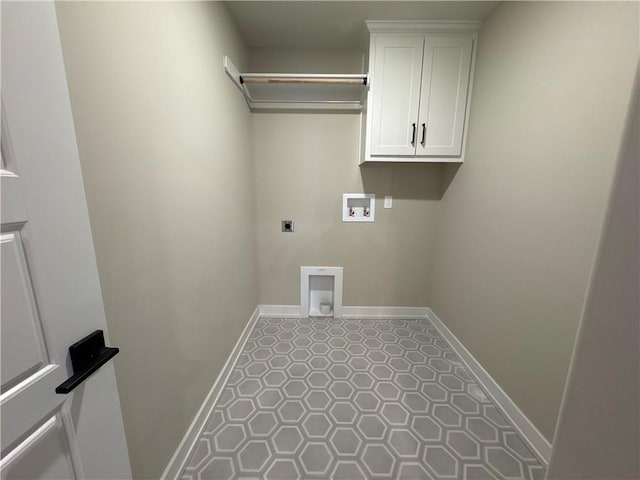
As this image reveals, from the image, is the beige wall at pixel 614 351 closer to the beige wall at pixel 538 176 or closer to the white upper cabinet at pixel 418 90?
the beige wall at pixel 538 176

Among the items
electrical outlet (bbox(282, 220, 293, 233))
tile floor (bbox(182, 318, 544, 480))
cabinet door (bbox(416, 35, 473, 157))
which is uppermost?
cabinet door (bbox(416, 35, 473, 157))

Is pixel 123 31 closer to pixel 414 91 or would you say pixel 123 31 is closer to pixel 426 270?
pixel 414 91

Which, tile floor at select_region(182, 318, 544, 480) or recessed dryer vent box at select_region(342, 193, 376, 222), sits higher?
recessed dryer vent box at select_region(342, 193, 376, 222)

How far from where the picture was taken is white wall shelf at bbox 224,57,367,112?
195 cm

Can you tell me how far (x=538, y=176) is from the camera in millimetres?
1358

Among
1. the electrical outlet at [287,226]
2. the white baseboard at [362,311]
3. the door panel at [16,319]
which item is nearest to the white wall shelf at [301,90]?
the electrical outlet at [287,226]

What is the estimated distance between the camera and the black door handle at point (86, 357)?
56cm

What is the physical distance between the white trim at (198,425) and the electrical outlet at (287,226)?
3.58 feet

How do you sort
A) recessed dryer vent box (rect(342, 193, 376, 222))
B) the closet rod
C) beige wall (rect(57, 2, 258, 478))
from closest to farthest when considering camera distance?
beige wall (rect(57, 2, 258, 478))
the closet rod
recessed dryer vent box (rect(342, 193, 376, 222))

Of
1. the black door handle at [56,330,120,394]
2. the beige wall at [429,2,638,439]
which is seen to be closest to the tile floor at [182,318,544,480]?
the beige wall at [429,2,638,439]

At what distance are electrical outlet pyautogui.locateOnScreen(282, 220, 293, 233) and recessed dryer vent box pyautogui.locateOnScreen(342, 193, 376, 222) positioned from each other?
0.54m

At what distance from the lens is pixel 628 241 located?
0.43 metres

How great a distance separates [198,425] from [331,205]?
76.9 inches

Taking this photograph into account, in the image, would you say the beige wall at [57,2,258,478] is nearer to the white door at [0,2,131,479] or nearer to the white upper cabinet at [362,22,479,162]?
the white door at [0,2,131,479]
